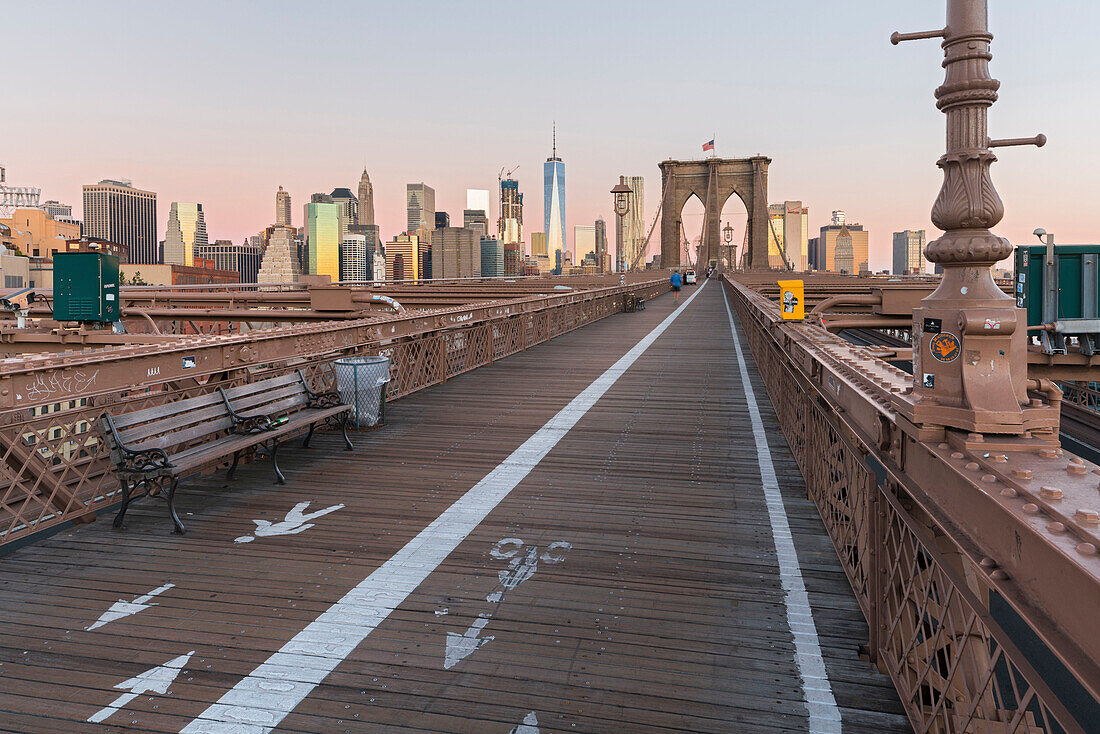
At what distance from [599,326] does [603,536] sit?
19771 mm

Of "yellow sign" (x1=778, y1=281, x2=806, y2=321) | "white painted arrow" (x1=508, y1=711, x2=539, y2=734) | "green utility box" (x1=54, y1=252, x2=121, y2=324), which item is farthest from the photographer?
"green utility box" (x1=54, y1=252, x2=121, y2=324)

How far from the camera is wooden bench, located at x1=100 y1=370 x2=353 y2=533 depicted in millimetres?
5215

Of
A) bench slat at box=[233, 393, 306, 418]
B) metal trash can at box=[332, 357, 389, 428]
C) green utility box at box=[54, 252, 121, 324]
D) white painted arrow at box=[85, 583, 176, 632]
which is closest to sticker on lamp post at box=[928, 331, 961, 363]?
white painted arrow at box=[85, 583, 176, 632]

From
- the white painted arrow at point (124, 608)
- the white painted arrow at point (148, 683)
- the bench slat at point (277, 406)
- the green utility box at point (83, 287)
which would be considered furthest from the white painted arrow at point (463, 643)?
the green utility box at point (83, 287)

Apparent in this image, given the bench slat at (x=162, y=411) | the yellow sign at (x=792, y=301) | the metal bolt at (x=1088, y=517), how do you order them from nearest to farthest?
1. the metal bolt at (x=1088, y=517)
2. the bench slat at (x=162, y=411)
3. the yellow sign at (x=792, y=301)

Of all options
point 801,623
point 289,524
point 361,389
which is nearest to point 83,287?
point 361,389

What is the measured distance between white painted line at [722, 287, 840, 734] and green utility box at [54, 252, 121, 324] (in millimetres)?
11000

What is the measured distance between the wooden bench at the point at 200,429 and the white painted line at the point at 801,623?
4108 millimetres

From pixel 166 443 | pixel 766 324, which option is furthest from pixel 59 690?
pixel 766 324

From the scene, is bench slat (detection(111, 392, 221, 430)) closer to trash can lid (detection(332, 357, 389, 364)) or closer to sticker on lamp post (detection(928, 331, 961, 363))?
trash can lid (detection(332, 357, 389, 364))

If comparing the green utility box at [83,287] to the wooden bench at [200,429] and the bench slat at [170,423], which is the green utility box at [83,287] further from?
the bench slat at [170,423]

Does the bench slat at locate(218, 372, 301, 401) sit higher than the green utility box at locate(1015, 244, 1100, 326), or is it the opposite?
the green utility box at locate(1015, 244, 1100, 326)

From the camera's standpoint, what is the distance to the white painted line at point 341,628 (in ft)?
10.0

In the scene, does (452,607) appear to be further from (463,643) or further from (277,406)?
(277,406)
